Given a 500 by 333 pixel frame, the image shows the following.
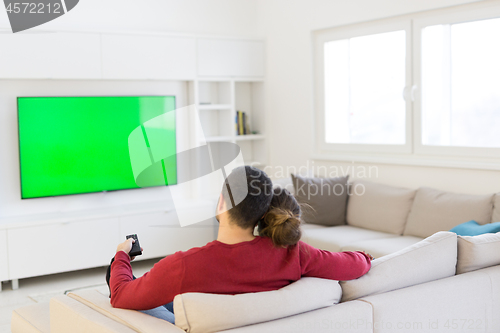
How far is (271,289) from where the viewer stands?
181cm

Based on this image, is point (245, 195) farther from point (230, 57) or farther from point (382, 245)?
point (230, 57)

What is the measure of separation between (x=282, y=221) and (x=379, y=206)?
2654 mm

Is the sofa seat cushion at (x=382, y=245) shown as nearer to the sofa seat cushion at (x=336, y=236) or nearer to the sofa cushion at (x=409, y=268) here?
the sofa seat cushion at (x=336, y=236)

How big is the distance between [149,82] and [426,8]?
2487mm

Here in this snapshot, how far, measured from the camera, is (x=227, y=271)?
1729 mm

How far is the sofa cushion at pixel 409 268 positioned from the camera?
1.90 metres

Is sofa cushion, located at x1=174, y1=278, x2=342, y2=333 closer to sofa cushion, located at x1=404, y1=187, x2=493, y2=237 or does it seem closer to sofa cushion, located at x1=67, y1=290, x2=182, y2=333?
sofa cushion, located at x1=67, y1=290, x2=182, y2=333

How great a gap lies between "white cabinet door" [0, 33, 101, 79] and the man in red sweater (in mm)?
2955

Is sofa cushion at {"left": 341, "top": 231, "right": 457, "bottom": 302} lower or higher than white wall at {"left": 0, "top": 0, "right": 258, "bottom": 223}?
lower

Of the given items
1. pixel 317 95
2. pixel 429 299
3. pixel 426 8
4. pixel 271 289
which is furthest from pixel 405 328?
pixel 317 95

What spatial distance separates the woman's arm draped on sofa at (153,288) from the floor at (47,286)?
215 centimetres

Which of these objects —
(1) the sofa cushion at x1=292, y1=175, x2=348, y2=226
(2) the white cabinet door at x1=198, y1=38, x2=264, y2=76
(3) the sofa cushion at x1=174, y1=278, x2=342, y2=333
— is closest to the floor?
(1) the sofa cushion at x1=292, y1=175, x2=348, y2=226

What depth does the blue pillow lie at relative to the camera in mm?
3041

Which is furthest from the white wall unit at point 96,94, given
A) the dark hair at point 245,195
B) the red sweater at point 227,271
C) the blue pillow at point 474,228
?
the dark hair at point 245,195
